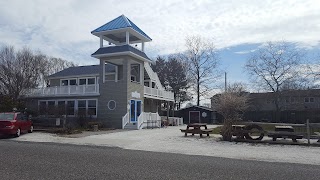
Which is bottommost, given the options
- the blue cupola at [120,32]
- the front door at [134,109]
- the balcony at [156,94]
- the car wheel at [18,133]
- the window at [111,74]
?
the car wheel at [18,133]

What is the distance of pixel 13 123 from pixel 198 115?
33278mm

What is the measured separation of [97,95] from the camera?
97.0 ft

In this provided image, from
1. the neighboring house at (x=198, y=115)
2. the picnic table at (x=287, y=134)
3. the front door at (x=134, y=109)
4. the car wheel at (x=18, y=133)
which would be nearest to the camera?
the picnic table at (x=287, y=134)

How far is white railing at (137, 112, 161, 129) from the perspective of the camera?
28.1 m

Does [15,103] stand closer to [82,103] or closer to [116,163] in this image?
[82,103]

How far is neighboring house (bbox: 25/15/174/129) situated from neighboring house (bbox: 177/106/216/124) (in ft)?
53.1

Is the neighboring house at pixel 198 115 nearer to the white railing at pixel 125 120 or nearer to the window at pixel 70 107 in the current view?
the white railing at pixel 125 120

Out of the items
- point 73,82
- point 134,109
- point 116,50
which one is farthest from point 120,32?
point 73,82

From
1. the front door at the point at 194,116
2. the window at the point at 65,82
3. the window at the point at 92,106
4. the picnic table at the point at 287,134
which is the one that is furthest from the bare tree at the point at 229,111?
the front door at the point at 194,116

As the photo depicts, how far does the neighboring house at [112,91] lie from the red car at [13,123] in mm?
→ 6815

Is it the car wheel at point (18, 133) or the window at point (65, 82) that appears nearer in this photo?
the car wheel at point (18, 133)

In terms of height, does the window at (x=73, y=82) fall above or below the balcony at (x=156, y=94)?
above

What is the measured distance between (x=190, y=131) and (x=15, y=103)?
18063 mm

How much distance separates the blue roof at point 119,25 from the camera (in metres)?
28.9
